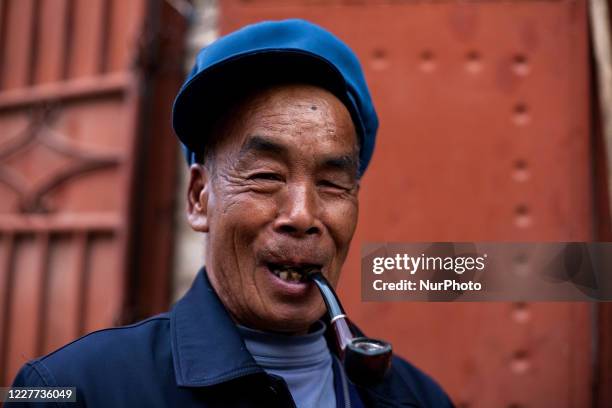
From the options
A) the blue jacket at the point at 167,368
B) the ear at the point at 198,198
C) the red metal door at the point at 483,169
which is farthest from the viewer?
the red metal door at the point at 483,169

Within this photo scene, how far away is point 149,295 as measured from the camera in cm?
239

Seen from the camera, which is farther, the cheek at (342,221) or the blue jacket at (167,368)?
the cheek at (342,221)

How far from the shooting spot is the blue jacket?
1034mm

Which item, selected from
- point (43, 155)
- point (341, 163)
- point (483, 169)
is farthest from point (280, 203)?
A: point (43, 155)

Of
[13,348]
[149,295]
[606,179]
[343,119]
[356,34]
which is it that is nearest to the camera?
[343,119]

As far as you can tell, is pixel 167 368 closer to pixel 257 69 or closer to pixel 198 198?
pixel 198 198

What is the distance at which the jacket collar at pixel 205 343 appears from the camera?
107 centimetres

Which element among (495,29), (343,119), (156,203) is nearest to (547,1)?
(495,29)

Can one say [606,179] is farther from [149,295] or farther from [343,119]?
[149,295]

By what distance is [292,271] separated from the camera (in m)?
1.13

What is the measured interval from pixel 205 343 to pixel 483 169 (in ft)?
3.93

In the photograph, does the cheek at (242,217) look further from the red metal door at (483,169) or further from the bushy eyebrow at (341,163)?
the red metal door at (483,169)

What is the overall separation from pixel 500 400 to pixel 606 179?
772 mm

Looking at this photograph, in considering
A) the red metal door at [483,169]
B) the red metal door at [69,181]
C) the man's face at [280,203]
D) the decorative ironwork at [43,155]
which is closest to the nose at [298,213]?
the man's face at [280,203]
